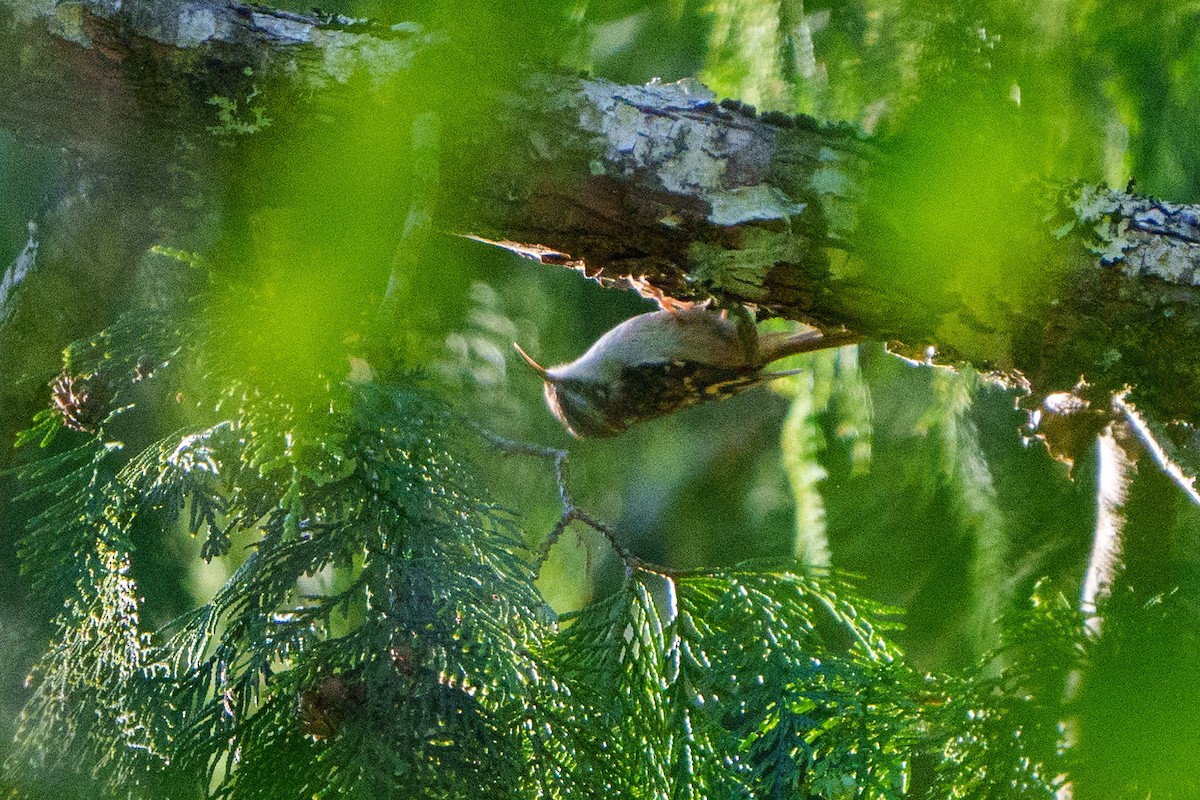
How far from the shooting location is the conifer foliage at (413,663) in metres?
0.86

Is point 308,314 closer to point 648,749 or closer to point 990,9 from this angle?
point 648,749

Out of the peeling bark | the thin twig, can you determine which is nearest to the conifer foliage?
the thin twig

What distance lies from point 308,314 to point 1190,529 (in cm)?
137

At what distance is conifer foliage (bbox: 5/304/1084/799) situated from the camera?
2.83 feet

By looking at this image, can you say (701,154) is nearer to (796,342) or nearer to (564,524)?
(796,342)

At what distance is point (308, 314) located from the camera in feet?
3.15

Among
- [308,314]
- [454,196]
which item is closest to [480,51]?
[454,196]

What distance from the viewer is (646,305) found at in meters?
2.43

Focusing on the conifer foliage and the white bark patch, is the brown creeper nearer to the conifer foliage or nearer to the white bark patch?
the white bark patch

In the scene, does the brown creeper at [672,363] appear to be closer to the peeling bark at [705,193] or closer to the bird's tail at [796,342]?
the bird's tail at [796,342]

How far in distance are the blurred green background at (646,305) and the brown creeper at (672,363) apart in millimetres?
232

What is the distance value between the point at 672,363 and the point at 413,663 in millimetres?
713

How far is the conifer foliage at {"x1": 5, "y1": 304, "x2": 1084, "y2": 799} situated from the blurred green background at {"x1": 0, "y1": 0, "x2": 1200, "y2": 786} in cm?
8

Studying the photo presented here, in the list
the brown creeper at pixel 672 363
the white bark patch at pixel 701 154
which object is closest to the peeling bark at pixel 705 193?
the white bark patch at pixel 701 154
